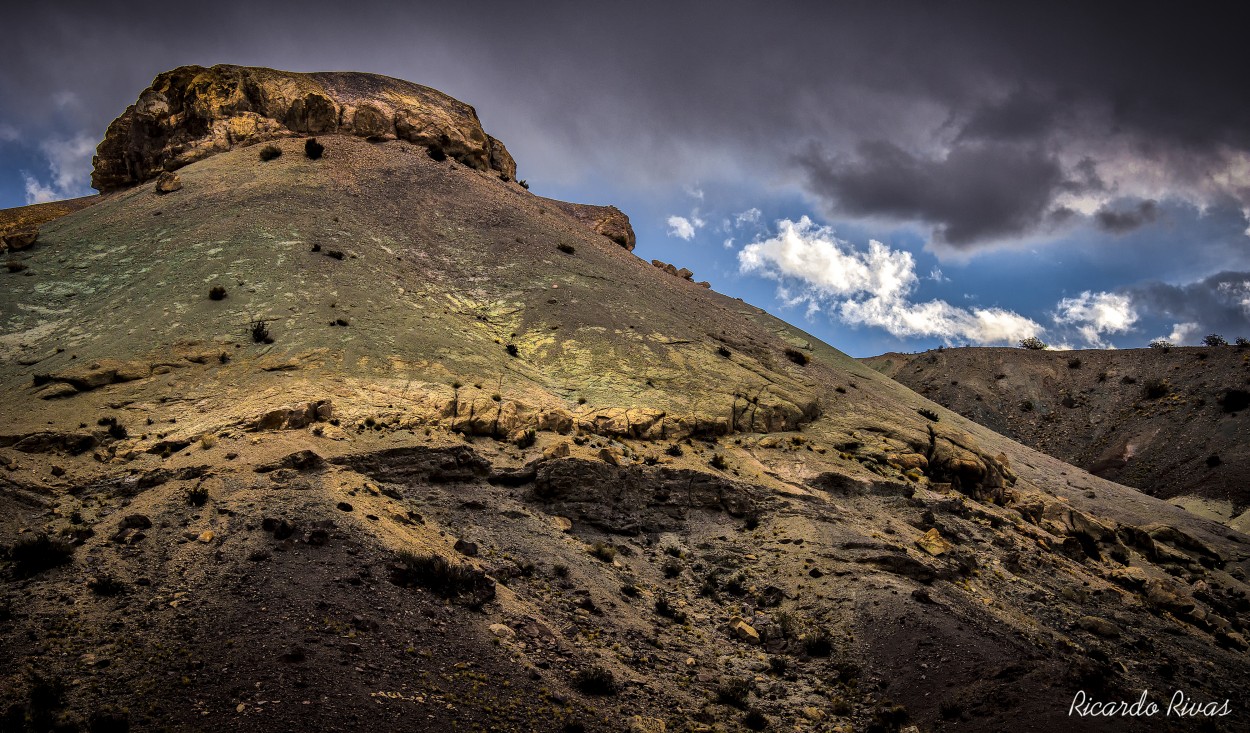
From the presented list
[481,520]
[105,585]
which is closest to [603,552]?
→ [481,520]

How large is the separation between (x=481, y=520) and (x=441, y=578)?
417 centimetres

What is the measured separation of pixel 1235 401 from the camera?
52.1 m

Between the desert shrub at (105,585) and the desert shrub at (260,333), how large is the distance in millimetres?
11776

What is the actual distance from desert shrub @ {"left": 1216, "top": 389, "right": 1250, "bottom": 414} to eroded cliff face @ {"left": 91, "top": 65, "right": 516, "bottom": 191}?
6817 cm

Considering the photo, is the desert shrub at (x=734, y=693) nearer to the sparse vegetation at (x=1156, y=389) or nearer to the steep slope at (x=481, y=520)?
the steep slope at (x=481, y=520)

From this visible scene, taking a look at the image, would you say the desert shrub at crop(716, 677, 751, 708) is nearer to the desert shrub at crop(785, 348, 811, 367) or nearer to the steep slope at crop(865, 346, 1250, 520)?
the desert shrub at crop(785, 348, 811, 367)

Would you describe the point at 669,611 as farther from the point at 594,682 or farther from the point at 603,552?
the point at 594,682

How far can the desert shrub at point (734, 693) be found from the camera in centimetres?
1214

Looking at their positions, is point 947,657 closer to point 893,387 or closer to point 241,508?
point 241,508

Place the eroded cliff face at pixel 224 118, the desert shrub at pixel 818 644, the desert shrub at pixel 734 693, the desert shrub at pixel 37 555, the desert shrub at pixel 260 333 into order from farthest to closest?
the eroded cliff face at pixel 224 118 → the desert shrub at pixel 260 333 → the desert shrub at pixel 818 644 → the desert shrub at pixel 734 693 → the desert shrub at pixel 37 555

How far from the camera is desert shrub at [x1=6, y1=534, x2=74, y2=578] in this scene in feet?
34.8

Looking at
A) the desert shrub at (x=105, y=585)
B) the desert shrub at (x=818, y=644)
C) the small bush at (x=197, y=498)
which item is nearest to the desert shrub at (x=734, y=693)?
the desert shrub at (x=818, y=644)

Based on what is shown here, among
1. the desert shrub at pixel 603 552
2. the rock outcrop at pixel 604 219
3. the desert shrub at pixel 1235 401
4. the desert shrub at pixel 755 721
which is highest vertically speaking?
the desert shrub at pixel 1235 401

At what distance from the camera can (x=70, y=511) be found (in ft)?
42.9
